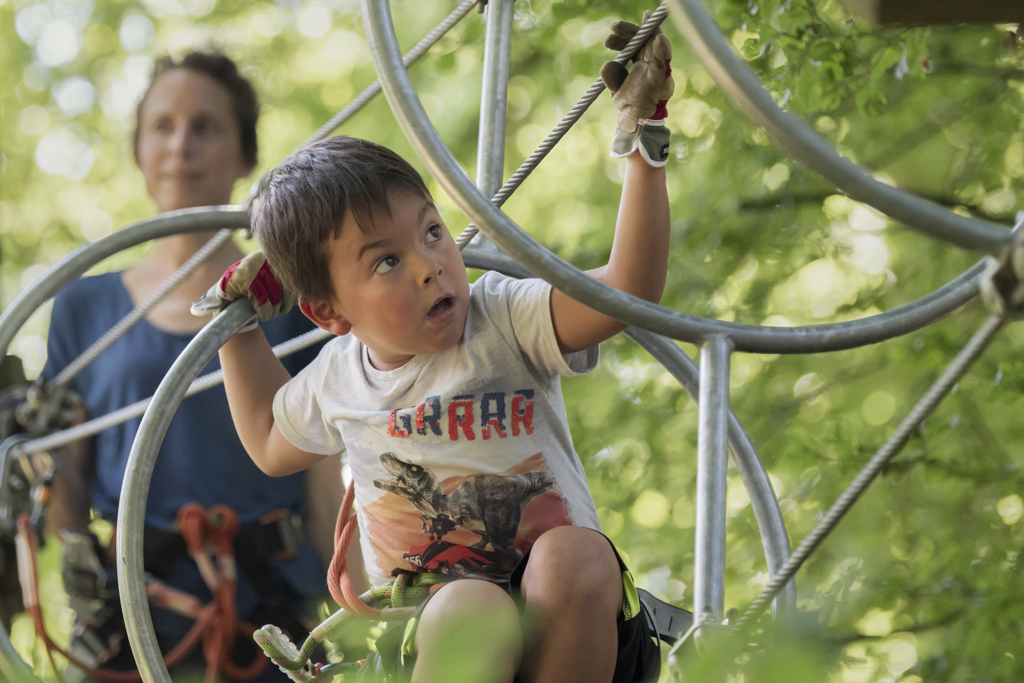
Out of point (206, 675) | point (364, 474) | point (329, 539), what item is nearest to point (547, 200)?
point (329, 539)

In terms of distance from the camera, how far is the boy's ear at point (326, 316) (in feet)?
3.31

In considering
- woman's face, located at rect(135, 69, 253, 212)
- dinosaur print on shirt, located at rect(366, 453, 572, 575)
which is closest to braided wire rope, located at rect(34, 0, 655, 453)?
dinosaur print on shirt, located at rect(366, 453, 572, 575)

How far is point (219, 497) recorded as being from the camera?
5.54ft

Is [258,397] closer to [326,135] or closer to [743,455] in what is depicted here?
[326,135]

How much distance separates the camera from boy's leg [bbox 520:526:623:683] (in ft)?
2.69

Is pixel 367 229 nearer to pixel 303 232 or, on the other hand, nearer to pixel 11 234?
pixel 303 232

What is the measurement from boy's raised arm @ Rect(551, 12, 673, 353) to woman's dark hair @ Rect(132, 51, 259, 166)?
122 cm

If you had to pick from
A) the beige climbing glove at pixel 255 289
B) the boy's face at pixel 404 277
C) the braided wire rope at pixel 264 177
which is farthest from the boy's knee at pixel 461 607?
the braided wire rope at pixel 264 177

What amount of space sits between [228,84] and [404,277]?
3.86 ft

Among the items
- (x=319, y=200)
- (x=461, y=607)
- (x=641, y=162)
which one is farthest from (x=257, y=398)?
(x=641, y=162)

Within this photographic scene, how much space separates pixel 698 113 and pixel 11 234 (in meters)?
3.33

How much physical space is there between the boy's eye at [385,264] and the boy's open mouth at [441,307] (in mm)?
57

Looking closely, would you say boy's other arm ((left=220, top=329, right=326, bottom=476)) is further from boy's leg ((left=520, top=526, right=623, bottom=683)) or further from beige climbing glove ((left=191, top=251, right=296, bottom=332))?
boy's leg ((left=520, top=526, right=623, bottom=683))

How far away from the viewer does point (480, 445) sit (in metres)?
0.95
